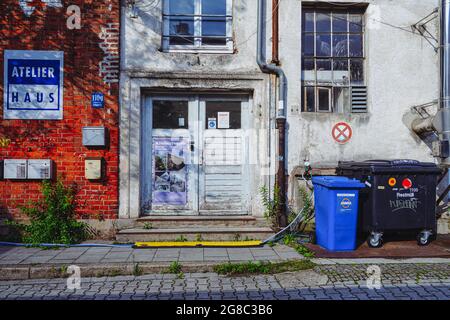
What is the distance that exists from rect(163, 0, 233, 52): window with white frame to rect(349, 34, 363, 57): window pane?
7.97 feet

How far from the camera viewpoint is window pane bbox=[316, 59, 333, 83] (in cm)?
784

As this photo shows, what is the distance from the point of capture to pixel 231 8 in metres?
7.57

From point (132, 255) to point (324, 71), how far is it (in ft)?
16.5

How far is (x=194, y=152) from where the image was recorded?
24.7ft

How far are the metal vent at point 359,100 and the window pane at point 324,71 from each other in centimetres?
57

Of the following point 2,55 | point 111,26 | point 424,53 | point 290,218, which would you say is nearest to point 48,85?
point 2,55

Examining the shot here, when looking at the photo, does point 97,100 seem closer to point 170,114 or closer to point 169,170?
point 170,114

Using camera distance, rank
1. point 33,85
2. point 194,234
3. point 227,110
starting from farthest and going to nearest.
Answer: point 227,110
point 33,85
point 194,234

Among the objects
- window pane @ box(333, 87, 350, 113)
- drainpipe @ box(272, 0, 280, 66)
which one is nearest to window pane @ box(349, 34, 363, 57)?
window pane @ box(333, 87, 350, 113)

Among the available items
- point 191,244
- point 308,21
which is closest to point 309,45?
point 308,21

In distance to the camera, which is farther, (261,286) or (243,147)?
(243,147)

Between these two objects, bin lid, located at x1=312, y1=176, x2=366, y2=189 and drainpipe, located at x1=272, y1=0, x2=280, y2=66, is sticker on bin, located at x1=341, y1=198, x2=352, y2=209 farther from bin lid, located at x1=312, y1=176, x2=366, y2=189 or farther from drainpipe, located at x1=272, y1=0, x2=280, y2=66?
drainpipe, located at x1=272, y1=0, x2=280, y2=66
